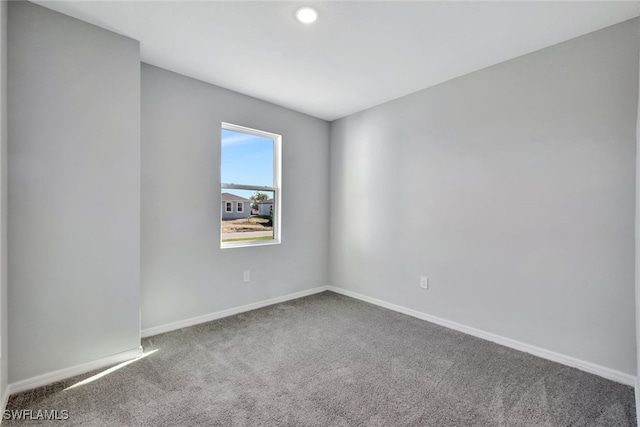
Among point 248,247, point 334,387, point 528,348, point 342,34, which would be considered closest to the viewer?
point 334,387

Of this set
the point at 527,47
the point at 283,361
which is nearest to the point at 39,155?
the point at 283,361

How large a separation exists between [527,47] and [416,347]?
2550 millimetres

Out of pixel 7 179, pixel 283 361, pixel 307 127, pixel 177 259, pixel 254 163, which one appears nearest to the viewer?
pixel 7 179

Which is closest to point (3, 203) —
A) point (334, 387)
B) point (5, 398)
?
point (5, 398)

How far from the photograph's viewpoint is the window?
3275 millimetres

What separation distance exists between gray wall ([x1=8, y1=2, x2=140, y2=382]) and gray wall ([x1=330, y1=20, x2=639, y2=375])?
255cm

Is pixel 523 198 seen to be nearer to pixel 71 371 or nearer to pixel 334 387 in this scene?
pixel 334 387

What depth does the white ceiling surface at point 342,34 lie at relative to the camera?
191 centimetres

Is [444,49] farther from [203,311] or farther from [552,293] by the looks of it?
[203,311]

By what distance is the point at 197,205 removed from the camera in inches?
117

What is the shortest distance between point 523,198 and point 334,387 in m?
2.07

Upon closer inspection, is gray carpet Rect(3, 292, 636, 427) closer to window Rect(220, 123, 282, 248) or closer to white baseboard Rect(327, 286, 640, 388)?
white baseboard Rect(327, 286, 640, 388)

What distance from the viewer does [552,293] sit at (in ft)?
7.61

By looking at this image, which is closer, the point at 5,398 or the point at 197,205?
the point at 5,398
